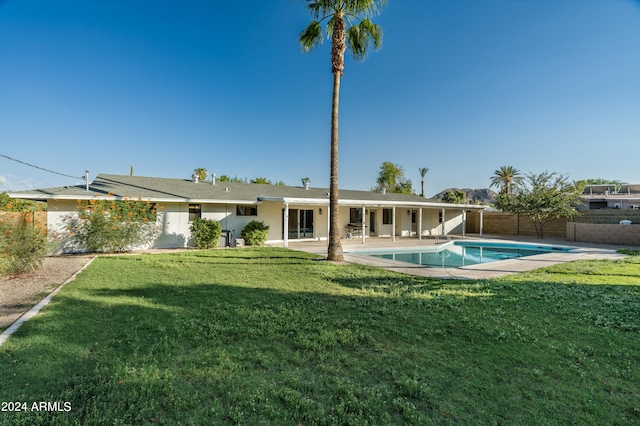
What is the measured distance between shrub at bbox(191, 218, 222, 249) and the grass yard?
24.9 ft

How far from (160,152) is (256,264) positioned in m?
18.2

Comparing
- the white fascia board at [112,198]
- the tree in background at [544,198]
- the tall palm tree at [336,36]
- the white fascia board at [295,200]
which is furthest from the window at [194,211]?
the tree in background at [544,198]

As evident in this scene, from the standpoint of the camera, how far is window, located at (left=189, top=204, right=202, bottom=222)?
1556 cm

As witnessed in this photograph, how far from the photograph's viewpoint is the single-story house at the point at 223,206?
12859mm

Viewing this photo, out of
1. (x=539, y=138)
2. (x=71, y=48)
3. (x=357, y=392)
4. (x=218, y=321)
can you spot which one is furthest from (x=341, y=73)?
(x=539, y=138)

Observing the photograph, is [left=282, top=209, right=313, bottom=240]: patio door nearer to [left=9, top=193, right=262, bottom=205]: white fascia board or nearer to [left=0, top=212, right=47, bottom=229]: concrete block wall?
[left=9, top=193, right=262, bottom=205]: white fascia board

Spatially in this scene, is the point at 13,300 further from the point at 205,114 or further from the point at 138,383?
the point at 205,114

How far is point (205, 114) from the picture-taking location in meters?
21.2

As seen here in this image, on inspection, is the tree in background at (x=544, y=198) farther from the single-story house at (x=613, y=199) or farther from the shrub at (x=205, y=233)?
the shrub at (x=205, y=233)

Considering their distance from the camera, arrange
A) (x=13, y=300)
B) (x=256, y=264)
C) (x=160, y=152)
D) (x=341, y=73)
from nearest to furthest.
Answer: (x=13, y=300) < (x=256, y=264) < (x=341, y=73) < (x=160, y=152)

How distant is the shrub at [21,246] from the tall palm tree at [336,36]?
9.03 metres

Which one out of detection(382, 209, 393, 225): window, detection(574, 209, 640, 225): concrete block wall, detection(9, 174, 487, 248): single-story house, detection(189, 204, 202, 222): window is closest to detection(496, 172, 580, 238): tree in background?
detection(574, 209, 640, 225): concrete block wall

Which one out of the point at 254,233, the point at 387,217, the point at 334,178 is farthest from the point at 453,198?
the point at 334,178

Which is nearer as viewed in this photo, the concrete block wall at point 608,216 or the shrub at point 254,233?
the shrub at point 254,233
